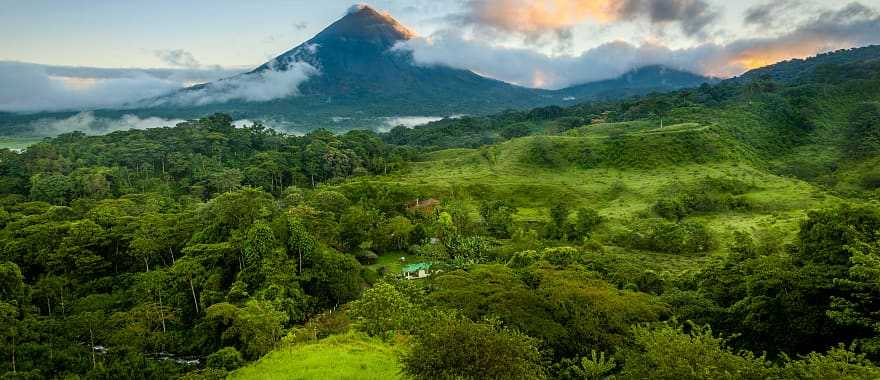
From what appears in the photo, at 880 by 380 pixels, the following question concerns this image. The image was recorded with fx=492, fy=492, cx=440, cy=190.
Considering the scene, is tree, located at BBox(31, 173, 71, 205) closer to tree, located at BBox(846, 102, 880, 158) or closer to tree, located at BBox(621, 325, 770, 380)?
tree, located at BBox(621, 325, 770, 380)

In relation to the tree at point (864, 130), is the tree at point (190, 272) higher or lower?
lower

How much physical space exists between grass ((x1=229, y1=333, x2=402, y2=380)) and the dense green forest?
0.35 ft

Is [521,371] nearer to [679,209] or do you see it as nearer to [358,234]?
[358,234]

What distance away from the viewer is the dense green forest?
594 inches

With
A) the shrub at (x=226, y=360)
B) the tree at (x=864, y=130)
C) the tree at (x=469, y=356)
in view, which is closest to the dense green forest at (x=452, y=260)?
the tree at (x=469, y=356)

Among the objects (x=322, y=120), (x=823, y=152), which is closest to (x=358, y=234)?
(x=823, y=152)

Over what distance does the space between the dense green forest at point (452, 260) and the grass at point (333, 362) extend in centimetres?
11

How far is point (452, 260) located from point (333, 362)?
62.6 feet

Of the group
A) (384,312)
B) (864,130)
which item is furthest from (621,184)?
(384,312)

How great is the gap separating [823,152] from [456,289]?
88.3m

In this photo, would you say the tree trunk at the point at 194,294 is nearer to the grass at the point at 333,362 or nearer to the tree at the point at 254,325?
the tree at the point at 254,325

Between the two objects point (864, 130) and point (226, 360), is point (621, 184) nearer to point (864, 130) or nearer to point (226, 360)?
point (864, 130)

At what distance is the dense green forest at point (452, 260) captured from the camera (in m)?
15.1

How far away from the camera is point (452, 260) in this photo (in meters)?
36.5
